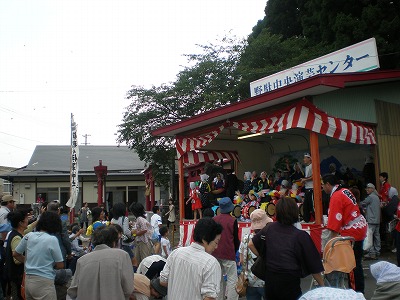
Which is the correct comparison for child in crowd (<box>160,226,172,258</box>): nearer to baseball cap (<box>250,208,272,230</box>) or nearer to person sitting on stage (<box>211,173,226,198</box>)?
person sitting on stage (<box>211,173,226,198</box>)

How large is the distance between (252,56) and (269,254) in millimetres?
20215

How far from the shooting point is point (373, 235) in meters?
9.61

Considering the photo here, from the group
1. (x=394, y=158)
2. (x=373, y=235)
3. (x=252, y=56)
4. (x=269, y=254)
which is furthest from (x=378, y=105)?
(x=252, y=56)

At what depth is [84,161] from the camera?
119ft

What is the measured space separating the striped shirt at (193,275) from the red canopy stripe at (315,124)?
600cm

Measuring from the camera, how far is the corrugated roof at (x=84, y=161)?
3338 centimetres

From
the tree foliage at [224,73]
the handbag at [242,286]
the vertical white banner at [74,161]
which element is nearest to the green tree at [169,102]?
the tree foliage at [224,73]

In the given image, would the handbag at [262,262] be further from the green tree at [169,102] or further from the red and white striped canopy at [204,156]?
the green tree at [169,102]

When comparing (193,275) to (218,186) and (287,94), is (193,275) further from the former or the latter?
(218,186)

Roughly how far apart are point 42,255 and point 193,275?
7.29 ft

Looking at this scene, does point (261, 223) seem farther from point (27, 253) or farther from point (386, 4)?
point (386, 4)

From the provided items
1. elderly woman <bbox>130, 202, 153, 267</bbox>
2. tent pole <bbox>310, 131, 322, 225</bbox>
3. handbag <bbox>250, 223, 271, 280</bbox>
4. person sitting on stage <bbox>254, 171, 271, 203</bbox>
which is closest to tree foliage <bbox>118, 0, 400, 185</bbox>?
person sitting on stage <bbox>254, 171, 271, 203</bbox>

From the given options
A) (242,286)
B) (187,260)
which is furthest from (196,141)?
(187,260)

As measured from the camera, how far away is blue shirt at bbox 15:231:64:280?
4.90 meters
